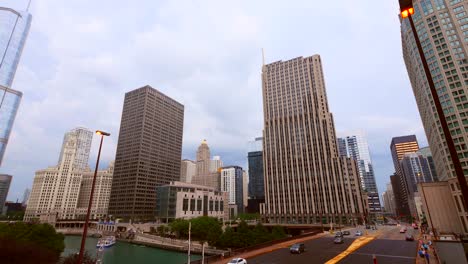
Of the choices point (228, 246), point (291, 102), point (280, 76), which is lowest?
point (228, 246)

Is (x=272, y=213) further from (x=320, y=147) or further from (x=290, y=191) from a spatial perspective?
(x=320, y=147)

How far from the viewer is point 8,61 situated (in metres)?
128

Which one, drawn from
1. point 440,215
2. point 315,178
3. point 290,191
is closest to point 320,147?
point 315,178

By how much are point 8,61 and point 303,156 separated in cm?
17704

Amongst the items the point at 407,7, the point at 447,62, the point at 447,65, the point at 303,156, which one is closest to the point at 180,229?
the point at 303,156

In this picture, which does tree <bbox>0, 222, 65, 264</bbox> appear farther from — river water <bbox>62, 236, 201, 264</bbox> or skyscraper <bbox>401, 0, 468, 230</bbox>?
skyscraper <bbox>401, 0, 468, 230</bbox>

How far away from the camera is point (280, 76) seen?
17000 centimetres

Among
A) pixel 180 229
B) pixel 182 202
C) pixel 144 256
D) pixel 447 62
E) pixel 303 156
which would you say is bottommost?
pixel 144 256

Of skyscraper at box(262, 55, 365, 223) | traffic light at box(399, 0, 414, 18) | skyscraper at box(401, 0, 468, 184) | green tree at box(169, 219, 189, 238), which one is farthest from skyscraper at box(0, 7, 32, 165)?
skyscraper at box(401, 0, 468, 184)

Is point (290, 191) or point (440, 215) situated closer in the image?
point (440, 215)

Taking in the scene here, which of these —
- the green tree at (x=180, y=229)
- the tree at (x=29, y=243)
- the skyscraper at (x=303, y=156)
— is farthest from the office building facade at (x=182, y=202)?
the tree at (x=29, y=243)

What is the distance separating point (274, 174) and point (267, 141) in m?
23.2

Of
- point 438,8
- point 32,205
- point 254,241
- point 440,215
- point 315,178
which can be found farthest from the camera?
point 32,205

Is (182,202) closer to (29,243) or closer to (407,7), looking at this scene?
(29,243)
